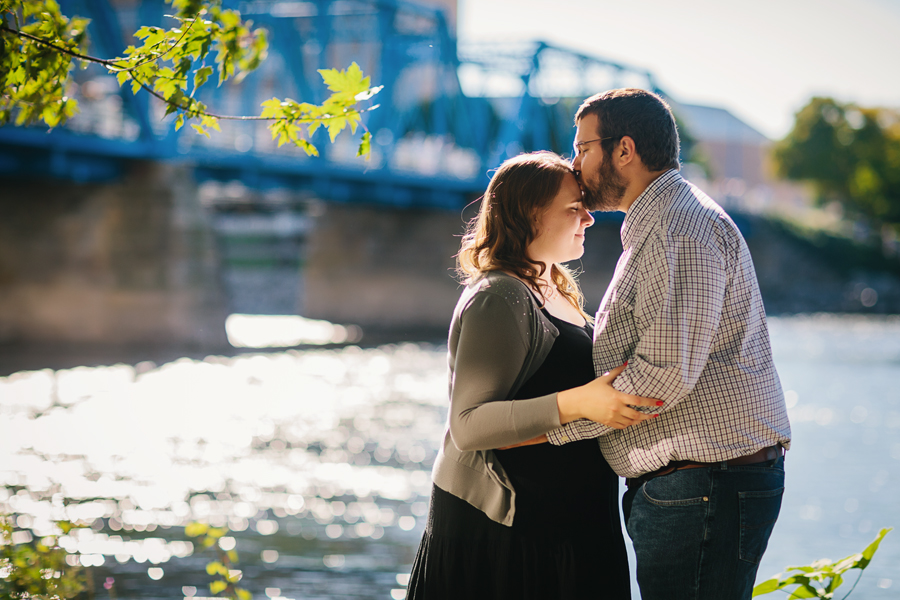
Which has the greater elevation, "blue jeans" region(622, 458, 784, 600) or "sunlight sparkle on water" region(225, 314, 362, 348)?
"blue jeans" region(622, 458, 784, 600)

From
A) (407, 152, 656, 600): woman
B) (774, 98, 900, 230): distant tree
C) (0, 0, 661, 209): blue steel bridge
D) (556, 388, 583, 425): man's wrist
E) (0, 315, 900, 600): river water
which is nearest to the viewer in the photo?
(556, 388, 583, 425): man's wrist

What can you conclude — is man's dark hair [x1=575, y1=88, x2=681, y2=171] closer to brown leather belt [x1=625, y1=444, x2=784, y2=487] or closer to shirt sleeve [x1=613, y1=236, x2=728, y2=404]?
shirt sleeve [x1=613, y1=236, x2=728, y2=404]

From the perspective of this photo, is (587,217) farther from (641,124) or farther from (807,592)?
(807,592)

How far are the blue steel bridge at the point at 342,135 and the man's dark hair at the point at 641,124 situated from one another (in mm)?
12138

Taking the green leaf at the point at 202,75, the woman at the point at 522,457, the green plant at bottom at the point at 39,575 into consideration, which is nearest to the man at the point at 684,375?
A: the woman at the point at 522,457

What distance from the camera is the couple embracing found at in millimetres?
2264

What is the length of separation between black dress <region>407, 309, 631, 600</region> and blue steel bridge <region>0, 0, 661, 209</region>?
12195 millimetres

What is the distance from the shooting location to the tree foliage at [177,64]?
2.35m

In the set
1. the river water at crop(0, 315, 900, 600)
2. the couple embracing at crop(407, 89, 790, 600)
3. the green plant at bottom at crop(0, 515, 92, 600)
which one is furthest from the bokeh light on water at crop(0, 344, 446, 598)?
the couple embracing at crop(407, 89, 790, 600)

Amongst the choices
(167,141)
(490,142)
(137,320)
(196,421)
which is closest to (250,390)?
(196,421)

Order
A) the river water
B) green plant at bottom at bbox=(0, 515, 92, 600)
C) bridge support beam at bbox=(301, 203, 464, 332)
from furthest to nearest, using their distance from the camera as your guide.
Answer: bridge support beam at bbox=(301, 203, 464, 332) → the river water → green plant at bottom at bbox=(0, 515, 92, 600)

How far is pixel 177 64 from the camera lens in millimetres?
2447

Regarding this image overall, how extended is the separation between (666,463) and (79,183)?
25921 millimetres

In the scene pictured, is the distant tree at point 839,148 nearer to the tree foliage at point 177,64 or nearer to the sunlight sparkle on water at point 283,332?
the sunlight sparkle on water at point 283,332
